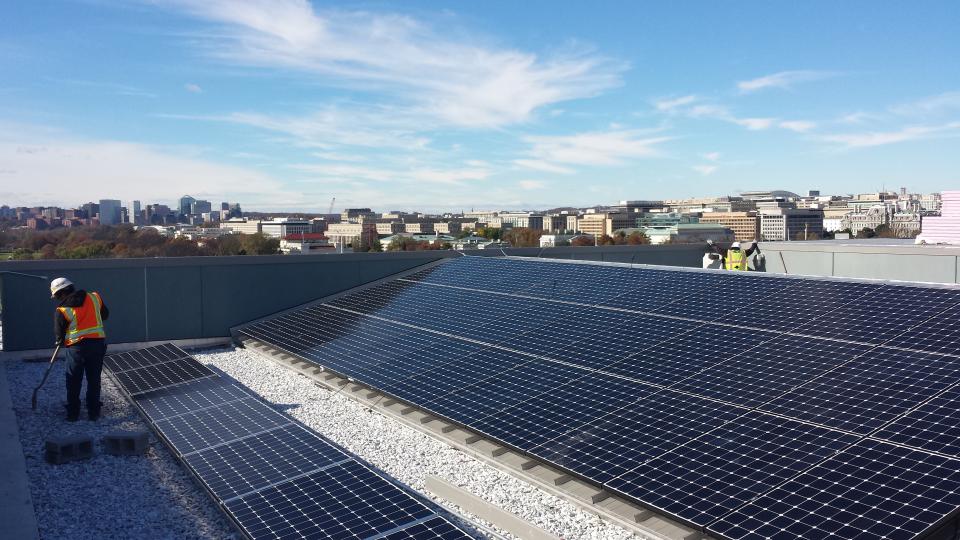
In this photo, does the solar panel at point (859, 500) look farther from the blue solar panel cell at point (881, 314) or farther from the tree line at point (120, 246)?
the tree line at point (120, 246)

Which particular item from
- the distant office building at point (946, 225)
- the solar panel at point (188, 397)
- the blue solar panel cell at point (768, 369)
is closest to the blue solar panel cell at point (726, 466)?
the blue solar panel cell at point (768, 369)

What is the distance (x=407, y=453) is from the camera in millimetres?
9039

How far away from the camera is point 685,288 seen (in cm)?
1241

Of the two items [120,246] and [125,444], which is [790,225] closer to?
[120,246]

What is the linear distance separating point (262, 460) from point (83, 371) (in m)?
4.46

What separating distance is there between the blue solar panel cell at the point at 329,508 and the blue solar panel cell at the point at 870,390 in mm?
4021

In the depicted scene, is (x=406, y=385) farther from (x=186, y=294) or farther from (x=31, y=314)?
(x=31, y=314)

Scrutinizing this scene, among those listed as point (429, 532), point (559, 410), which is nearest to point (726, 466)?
point (559, 410)

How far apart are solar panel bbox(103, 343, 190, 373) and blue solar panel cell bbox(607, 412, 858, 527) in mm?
9784

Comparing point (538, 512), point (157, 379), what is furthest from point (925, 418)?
point (157, 379)

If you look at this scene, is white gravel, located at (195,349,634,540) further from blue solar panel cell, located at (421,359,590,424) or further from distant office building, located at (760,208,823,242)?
distant office building, located at (760,208,823,242)

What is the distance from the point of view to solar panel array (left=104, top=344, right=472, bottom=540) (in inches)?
239

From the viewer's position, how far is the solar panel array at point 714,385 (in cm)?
595

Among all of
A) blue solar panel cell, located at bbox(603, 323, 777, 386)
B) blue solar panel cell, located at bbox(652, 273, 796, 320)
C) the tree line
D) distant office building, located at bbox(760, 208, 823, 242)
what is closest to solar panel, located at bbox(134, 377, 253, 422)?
blue solar panel cell, located at bbox(603, 323, 777, 386)
